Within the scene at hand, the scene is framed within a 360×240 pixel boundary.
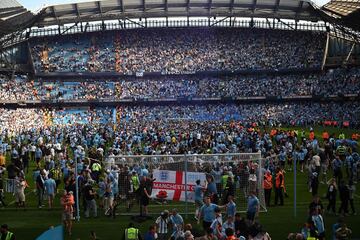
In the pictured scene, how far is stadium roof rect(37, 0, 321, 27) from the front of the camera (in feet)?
191

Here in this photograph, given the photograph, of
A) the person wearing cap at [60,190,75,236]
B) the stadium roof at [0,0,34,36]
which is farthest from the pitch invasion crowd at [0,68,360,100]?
the person wearing cap at [60,190,75,236]

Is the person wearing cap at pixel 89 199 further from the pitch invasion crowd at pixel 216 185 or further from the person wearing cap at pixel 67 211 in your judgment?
the person wearing cap at pixel 67 211

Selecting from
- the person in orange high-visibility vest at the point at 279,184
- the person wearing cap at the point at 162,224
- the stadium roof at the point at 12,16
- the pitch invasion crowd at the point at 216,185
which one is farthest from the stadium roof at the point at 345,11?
the person wearing cap at the point at 162,224

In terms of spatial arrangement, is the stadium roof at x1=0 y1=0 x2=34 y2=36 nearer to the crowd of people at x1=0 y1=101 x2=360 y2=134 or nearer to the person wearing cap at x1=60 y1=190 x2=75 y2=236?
the crowd of people at x1=0 y1=101 x2=360 y2=134

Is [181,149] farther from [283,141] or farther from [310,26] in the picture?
[310,26]

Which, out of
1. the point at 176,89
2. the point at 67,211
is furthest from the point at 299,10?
the point at 67,211

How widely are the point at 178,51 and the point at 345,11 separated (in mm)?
25300

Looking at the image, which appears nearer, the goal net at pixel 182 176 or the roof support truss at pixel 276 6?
the goal net at pixel 182 176

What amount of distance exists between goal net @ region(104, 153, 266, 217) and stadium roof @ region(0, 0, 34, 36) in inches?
1394

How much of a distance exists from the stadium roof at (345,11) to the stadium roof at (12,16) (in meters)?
32.2

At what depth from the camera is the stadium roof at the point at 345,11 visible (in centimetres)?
4691

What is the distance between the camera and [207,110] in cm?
6131

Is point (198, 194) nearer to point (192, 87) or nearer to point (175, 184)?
point (175, 184)

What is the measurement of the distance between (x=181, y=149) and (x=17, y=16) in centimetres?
3342
